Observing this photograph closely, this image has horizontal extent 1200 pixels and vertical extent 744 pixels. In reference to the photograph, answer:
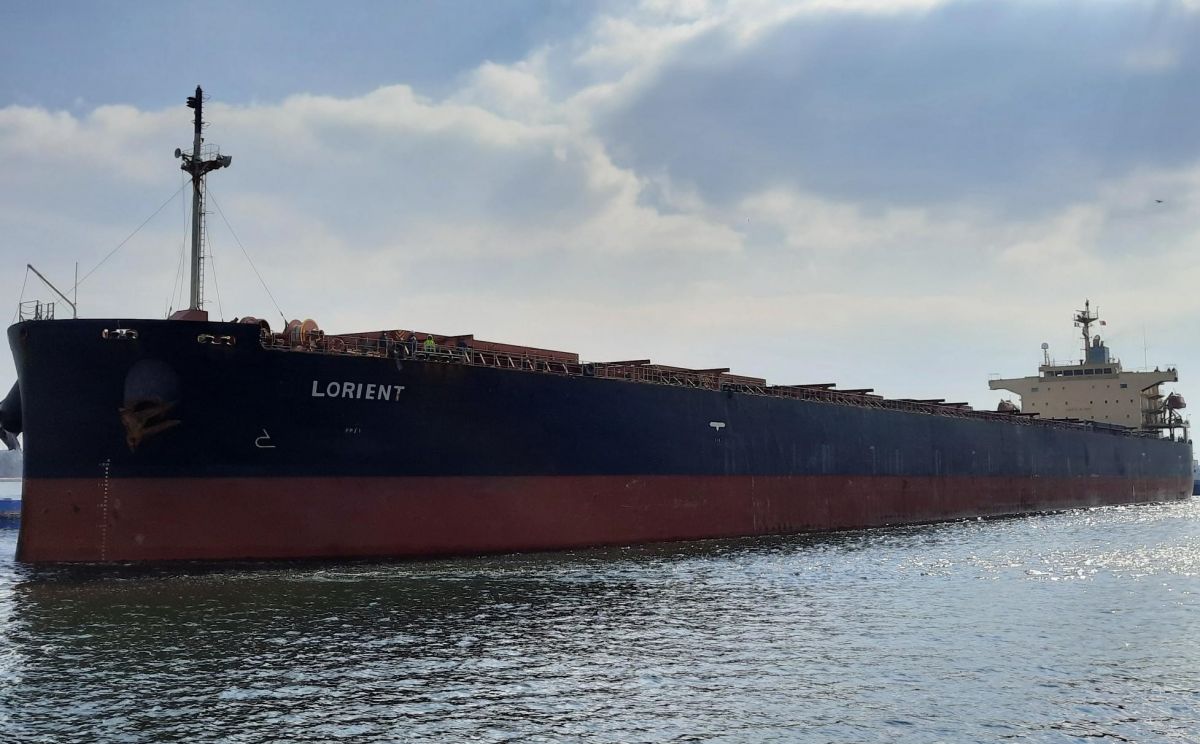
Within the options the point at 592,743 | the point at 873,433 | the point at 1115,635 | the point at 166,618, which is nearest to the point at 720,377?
the point at 873,433

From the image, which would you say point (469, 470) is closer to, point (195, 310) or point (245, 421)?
point (245, 421)

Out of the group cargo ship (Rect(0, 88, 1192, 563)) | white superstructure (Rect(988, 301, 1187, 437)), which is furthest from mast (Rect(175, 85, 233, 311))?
white superstructure (Rect(988, 301, 1187, 437))

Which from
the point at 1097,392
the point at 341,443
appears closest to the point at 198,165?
the point at 341,443

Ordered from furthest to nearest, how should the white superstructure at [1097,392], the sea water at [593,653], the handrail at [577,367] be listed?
the white superstructure at [1097,392] → the handrail at [577,367] → the sea water at [593,653]

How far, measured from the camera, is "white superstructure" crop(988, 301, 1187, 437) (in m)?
58.8

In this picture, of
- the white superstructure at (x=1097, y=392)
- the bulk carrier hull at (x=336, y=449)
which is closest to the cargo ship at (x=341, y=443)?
the bulk carrier hull at (x=336, y=449)

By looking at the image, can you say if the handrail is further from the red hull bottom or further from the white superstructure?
the white superstructure

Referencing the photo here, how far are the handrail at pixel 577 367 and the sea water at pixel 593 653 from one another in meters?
4.72

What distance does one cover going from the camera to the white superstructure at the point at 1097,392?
5875 cm

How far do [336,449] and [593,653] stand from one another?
9.95m

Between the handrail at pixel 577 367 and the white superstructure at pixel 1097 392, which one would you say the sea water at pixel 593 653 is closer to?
the handrail at pixel 577 367

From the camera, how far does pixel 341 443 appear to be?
2016 centimetres

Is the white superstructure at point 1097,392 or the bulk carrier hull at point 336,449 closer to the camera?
the bulk carrier hull at point 336,449

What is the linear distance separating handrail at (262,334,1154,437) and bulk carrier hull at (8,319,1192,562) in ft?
0.36
